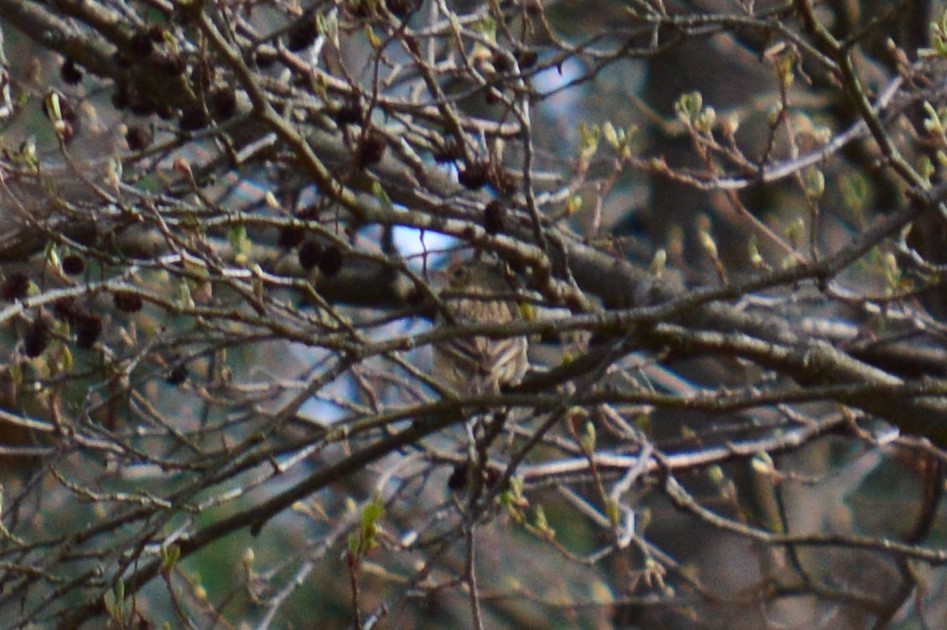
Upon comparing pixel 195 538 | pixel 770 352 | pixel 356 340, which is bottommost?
pixel 195 538

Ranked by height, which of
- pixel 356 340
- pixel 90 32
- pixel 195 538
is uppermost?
Answer: pixel 90 32

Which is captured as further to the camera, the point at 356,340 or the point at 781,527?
the point at 781,527

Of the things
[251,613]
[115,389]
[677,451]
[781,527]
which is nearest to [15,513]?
[115,389]

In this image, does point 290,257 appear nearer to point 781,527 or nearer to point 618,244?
point 618,244

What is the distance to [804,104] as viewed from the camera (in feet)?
19.9

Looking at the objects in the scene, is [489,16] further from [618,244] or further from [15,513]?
Result: [15,513]

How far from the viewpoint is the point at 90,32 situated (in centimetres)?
388

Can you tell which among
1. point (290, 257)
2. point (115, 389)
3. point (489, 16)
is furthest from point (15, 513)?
point (489, 16)

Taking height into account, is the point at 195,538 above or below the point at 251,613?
below

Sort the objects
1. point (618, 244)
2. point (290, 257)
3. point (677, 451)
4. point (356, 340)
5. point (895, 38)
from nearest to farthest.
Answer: point (356, 340)
point (618, 244)
point (290, 257)
point (895, 38)
point (677, 451)

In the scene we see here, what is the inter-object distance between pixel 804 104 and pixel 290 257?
9.17 ft

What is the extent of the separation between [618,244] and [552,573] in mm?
3322

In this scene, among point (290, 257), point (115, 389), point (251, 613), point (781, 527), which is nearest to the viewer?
point (115, 389)

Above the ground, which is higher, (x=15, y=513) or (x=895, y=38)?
(x=895, y=38)
